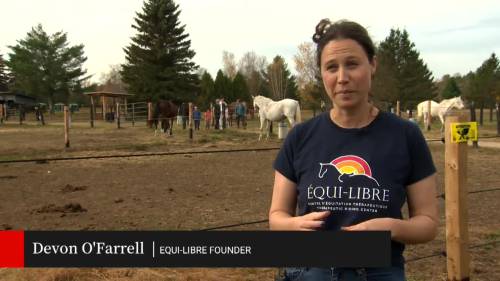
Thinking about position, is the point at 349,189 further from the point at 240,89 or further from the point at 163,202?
the point at 240,89

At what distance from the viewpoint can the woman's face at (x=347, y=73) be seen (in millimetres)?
1504

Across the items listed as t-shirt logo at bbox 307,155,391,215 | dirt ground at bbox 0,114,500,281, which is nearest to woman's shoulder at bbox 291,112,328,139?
t-shirt logo at bbox 307,155,391,215

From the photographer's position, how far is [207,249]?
5.09 feet

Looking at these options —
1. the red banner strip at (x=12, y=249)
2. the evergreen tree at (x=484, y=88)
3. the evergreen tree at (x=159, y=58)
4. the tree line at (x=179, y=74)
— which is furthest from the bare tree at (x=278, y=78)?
the red banner strip at (x=12, y=249)

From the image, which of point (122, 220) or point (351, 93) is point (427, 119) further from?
point (351, 93)

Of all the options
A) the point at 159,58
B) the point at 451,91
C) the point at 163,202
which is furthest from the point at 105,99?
the point at 451,91

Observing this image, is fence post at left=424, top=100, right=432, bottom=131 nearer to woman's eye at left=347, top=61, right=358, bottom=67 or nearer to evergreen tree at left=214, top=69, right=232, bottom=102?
woman's eye at left=347, top=61, right=358, bottom=67

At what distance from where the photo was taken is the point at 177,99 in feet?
130

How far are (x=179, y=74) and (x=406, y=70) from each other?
25586 millimetres

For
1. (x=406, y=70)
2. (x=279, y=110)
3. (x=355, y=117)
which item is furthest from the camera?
(x=406, y=70)

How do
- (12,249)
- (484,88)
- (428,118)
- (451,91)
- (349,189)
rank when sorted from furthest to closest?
(451,91) → (484,88) → (428,118) → (12,249) → (349,189)

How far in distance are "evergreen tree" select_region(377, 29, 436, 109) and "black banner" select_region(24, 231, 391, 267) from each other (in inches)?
1817

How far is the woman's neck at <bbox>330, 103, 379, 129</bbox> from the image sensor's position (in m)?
1.55

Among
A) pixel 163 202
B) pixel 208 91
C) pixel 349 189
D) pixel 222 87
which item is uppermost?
pixel 222 87
